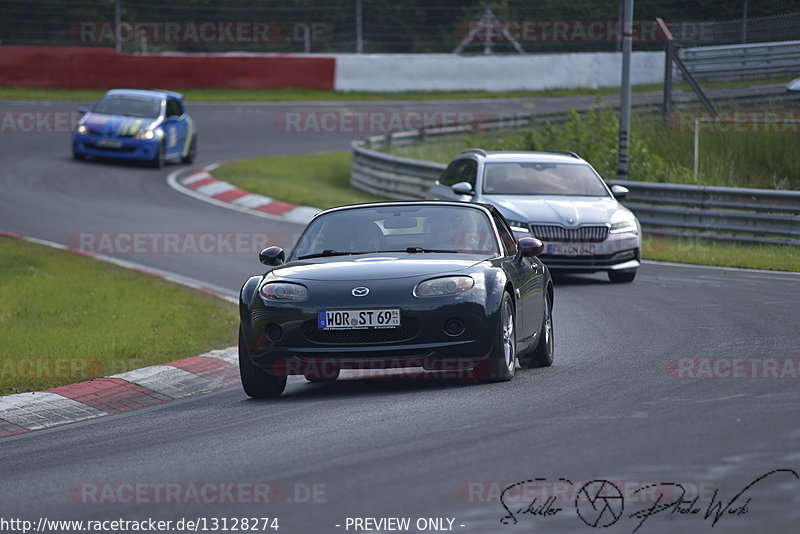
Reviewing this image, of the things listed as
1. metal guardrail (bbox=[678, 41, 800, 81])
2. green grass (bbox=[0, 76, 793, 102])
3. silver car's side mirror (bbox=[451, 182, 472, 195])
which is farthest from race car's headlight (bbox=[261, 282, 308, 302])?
green grass (bbox=[0, 76, 793, 102])

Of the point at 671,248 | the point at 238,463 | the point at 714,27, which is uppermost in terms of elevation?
the point at 714,27

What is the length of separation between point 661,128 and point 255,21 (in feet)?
80.2

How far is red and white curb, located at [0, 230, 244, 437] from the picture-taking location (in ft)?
28.6

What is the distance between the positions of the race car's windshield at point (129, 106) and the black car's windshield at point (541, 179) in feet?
44.9

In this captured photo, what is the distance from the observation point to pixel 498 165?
16875 mm

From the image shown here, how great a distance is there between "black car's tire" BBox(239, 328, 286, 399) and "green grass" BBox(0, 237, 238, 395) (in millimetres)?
1595

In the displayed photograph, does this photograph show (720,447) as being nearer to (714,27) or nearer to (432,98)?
(714,27)

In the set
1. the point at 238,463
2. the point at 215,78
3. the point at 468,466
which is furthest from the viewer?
the point at 215,78

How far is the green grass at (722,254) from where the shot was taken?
17.5 m

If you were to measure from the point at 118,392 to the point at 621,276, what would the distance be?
7921 mm

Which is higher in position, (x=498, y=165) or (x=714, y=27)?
(x=714, y=27)

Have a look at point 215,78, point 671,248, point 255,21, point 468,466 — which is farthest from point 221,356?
point 255,21

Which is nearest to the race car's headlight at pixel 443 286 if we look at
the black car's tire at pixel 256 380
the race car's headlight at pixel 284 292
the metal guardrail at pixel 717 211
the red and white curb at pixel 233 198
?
the race car's headlight at pixel 284 292

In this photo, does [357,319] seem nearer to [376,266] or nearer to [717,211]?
[376,266]
